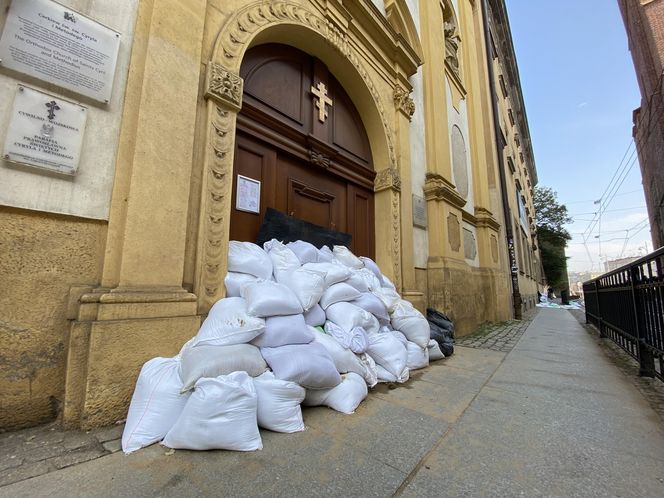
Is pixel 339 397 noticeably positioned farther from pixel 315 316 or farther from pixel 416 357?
pixel 416 357

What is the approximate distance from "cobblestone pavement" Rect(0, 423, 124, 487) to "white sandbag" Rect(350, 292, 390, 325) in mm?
1925

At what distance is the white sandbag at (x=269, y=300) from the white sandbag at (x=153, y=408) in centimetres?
58

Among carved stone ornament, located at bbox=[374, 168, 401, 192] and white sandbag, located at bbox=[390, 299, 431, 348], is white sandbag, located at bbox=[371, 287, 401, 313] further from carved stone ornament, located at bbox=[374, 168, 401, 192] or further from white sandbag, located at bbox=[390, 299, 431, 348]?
carved stone ornament, located at bbox=[374, 168, 401, 192]

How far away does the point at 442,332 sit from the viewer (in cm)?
399

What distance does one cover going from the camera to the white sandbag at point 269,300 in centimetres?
204

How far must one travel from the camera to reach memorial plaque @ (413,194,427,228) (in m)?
5.27

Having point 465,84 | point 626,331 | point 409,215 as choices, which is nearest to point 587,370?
point 626,331

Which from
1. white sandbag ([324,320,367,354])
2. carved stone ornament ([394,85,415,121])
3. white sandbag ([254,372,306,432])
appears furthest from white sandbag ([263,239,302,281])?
carved stone ornament ([394,85,415,121])

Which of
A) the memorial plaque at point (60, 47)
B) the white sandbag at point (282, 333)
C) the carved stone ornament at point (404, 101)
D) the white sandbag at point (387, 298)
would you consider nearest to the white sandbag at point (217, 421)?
the white sandbag at point (282, 333)

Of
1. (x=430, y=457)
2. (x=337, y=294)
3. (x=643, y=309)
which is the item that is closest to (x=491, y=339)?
(x=643, y=309)

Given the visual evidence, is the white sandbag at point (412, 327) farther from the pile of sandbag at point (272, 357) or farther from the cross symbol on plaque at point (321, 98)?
the cross symbol on plaque at point (321, 98)

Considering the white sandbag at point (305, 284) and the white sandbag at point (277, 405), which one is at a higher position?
the white sandbag at point (305, 284)

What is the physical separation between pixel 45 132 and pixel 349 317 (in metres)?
2.27

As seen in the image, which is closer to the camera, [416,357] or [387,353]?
[387,353]
